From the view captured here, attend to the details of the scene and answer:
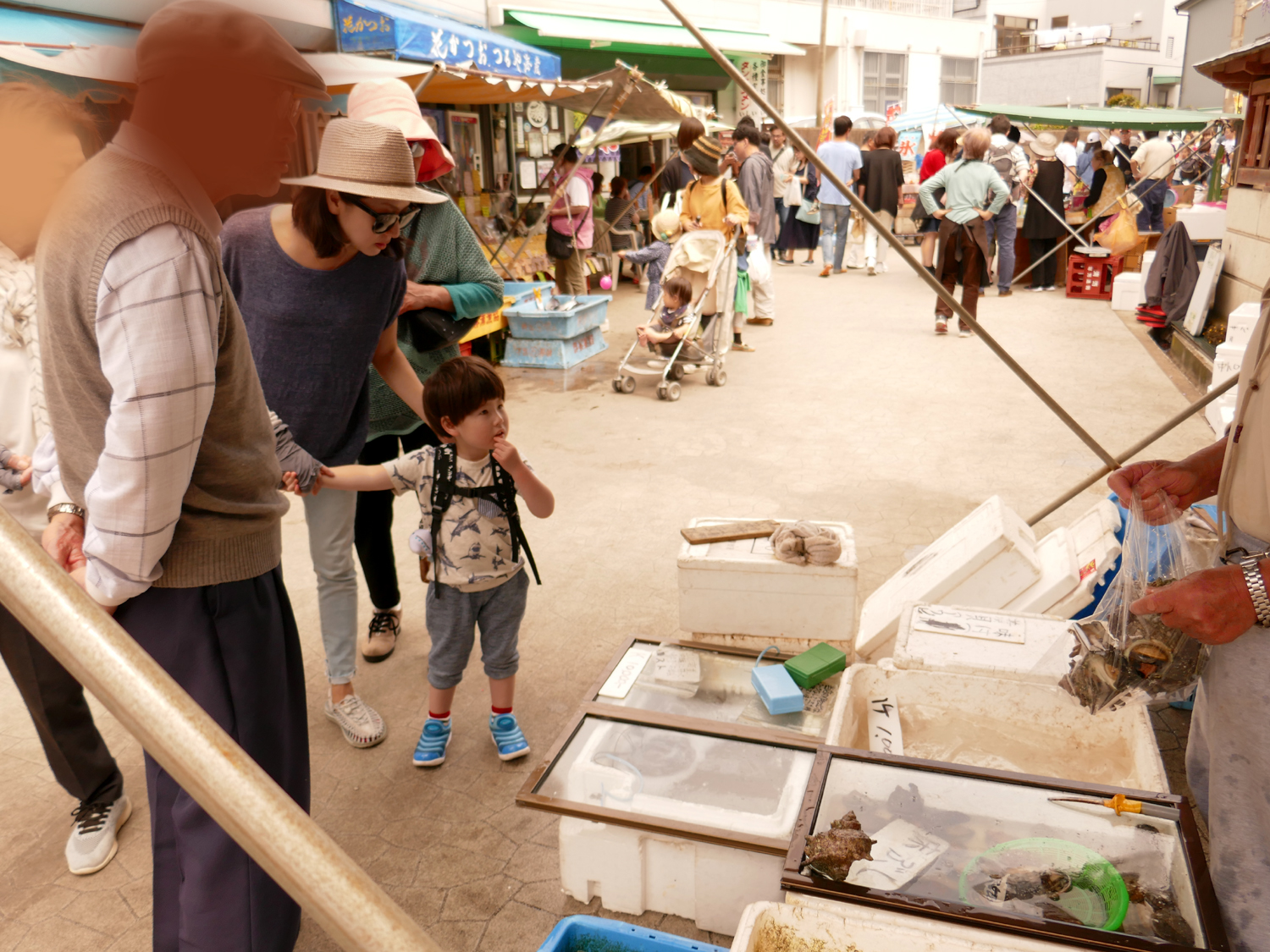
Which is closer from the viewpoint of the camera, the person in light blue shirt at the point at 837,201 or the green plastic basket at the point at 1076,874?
the green plastic basket at the point at 1076,874

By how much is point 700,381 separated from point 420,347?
4913 mm

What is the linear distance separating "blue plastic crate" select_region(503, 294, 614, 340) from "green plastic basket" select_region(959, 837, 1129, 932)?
6.31 m

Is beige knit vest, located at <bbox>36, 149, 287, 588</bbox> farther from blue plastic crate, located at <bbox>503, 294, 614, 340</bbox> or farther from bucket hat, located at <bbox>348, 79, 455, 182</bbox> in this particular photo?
blue plastic crate, located at <bbox>503, 294, 614, 340</bbox>

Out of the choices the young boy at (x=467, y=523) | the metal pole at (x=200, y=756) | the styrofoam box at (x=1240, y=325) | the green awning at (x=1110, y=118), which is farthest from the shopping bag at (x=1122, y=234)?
the metal pole at (x=200, y=756)

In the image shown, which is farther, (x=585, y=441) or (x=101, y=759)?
(x=585, y=441)

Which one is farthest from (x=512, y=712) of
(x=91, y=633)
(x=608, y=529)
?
(x=91, y=633)

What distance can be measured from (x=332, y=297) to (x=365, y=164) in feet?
1.42

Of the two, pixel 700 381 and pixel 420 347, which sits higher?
pixel 420 347

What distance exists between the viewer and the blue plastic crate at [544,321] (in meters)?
7.68

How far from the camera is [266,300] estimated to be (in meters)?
2.52

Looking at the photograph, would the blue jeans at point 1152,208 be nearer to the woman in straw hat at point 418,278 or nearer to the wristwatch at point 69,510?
the woman in straw hat at point 418,278

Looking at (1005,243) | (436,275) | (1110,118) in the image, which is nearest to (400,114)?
(436,275)

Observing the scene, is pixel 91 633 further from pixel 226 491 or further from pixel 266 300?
pixel 266 300

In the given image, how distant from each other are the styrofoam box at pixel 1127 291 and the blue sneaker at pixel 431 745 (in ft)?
32.4
